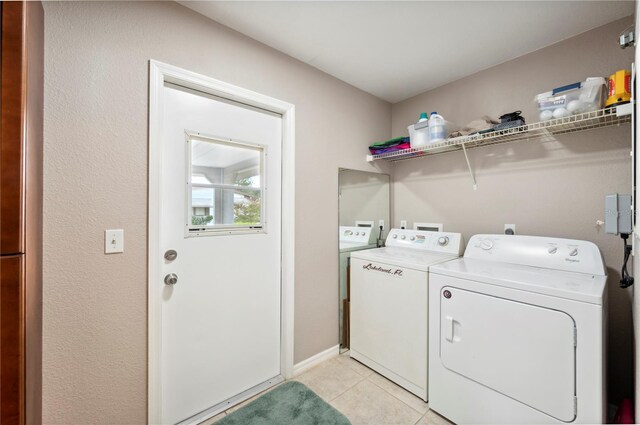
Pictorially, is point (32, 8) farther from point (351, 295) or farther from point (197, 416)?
point (351, 295)

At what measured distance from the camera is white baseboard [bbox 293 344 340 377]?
1.98 meters

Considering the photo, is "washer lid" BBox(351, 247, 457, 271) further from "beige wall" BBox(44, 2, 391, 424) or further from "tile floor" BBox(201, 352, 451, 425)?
"beige wall" BBox(44, 2, 391, 424)

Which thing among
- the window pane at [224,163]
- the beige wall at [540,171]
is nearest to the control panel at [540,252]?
the beige wall at [540,171]

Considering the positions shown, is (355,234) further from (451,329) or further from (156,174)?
(156,174)

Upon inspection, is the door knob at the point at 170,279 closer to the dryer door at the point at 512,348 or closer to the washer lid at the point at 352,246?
the washer lid at the point at 352,246

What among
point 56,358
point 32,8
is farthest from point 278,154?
point 56,358

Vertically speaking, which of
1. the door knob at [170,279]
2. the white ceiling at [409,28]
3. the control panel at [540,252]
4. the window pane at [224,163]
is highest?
the white ceiling at [409,28]

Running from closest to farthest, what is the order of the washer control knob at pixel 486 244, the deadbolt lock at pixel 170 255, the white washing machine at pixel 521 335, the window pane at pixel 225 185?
the white washing machine at pixel 521 335 → the deadbolt lock at pixel 170 255 → the window pane at pixel 225 185 → the washer control knob at pixel 486 244

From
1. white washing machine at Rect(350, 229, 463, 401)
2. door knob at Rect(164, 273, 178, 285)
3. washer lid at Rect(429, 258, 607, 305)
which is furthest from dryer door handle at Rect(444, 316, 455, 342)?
door knob at Rect(164, 273, 178, 285)

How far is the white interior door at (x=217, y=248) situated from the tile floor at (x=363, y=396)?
26cm

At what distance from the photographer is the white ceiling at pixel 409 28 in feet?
4.81

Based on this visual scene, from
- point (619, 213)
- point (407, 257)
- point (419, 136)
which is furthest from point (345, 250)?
point (619, 213)

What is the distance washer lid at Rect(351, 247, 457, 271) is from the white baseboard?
855 mm

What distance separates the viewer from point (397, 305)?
1811 millimetres
